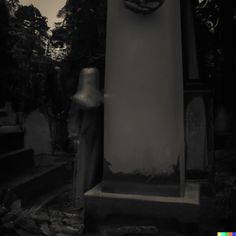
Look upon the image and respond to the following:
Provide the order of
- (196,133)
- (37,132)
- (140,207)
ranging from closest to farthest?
(140,207) → (196,133) → (37,132)

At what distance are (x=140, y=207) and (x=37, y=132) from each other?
981 centimetres

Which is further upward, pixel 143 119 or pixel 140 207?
pixel 143 119

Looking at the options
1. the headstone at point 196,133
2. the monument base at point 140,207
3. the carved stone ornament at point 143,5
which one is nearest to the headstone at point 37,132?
the headstone at point 196,133

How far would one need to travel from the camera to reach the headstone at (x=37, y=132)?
39.8 ft

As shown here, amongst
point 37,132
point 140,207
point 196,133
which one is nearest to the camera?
→ point 140,207

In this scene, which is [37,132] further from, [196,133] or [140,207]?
[140,207]

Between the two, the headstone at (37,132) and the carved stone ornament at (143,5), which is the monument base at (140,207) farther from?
the headstone at (37,132)

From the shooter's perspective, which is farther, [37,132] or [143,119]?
[37,132]

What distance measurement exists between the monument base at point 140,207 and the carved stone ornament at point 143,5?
1.29m

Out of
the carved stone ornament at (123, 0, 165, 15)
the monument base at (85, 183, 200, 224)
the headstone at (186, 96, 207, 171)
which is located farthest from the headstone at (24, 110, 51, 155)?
the carved stone ornament at (123, 0, 165, 15)

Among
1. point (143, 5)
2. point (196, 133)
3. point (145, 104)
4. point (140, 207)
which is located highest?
point (143, 5)

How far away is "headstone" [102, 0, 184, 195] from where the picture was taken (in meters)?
2.76

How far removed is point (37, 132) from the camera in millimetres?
12195

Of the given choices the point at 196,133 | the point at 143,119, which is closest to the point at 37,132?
the point at 196,133
